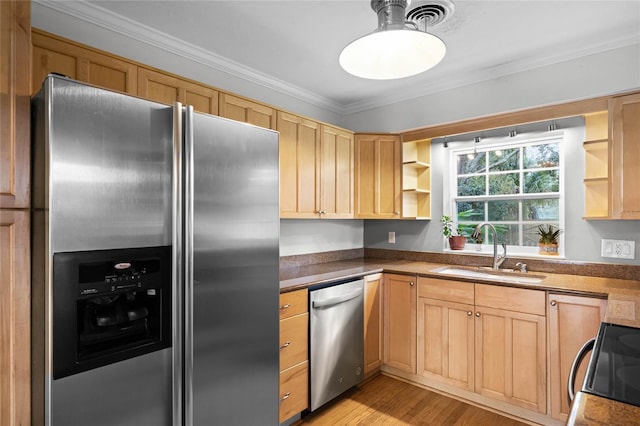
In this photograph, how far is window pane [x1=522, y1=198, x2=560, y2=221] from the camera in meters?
2.93

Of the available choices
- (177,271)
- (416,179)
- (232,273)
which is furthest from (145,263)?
(416,179)

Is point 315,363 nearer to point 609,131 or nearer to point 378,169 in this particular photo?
point 378,169

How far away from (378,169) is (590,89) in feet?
5.59

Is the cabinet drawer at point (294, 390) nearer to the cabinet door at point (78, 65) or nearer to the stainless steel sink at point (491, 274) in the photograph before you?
the stainless steel sink at point (491, 274)

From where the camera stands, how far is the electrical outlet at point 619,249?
98.3 inches

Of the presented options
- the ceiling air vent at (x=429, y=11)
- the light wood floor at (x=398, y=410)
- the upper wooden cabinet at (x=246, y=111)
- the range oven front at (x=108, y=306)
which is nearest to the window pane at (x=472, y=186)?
the ceiling air vent at (x=429, y=11)

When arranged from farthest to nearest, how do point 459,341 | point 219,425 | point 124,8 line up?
point 459,341
point 124,8
point 219,425

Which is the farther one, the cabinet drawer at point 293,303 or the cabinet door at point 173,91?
the cabinet drawer at point 293,303

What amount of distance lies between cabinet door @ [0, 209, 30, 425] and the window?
3.27 metres

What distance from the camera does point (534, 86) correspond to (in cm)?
271

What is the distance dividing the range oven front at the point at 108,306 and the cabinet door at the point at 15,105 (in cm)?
39

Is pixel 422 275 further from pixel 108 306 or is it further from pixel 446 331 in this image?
pixel 108 306

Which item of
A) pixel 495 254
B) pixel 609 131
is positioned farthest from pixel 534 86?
pixel 495 254

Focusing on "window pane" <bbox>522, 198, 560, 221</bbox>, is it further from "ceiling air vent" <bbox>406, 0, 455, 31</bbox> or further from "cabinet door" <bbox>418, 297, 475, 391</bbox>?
"ceiling air vent" <bbox>406, 0, 455, 31</bbox>
